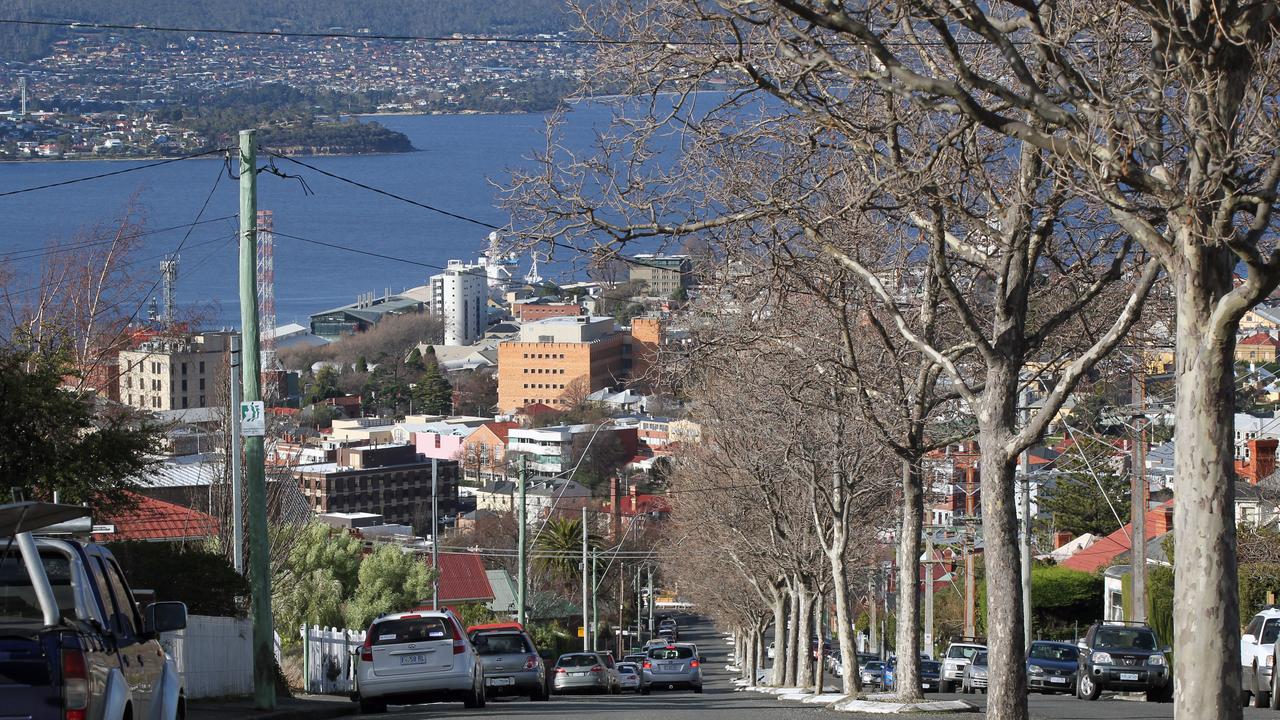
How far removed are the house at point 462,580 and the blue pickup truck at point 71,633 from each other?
74.1m

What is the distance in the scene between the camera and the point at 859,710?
2220 centimetres

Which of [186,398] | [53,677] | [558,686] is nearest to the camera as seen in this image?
[53,677]

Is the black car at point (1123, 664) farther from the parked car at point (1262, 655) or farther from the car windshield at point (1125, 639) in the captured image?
the parked car at point (1262, 655)

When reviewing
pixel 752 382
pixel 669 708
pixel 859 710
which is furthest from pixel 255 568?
pixel 752 382

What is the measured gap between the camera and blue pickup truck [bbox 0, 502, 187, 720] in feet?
28.2

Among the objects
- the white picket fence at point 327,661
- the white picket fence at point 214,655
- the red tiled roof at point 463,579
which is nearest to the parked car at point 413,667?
the white picket fence at point 214,655

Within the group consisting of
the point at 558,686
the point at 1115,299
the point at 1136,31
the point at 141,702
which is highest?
the point at 1136,31

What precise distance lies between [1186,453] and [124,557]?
16081mm

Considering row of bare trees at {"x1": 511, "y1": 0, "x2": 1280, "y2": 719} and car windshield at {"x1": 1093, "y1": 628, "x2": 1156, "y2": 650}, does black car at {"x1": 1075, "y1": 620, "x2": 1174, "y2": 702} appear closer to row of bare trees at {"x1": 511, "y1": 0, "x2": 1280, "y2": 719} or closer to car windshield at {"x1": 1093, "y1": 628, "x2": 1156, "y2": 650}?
car windshield at {"x1": 1093, "y1": 628, "x2": 1156, "y2": 650}

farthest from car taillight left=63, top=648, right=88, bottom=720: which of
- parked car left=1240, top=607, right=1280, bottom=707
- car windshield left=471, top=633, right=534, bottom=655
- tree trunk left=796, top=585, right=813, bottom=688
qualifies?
tree trunk left=796, top=585, right=813, bottom=688

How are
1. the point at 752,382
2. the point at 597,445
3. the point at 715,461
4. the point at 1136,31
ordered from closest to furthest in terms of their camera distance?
the point at 1136,31 → the point at 752,382 → the point at 715,461 → the point at 597,445

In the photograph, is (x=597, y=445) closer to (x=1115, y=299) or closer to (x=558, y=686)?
(x=558, y=686)

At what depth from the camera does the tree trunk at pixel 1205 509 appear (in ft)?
33.4

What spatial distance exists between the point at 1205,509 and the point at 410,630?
1392 cm
